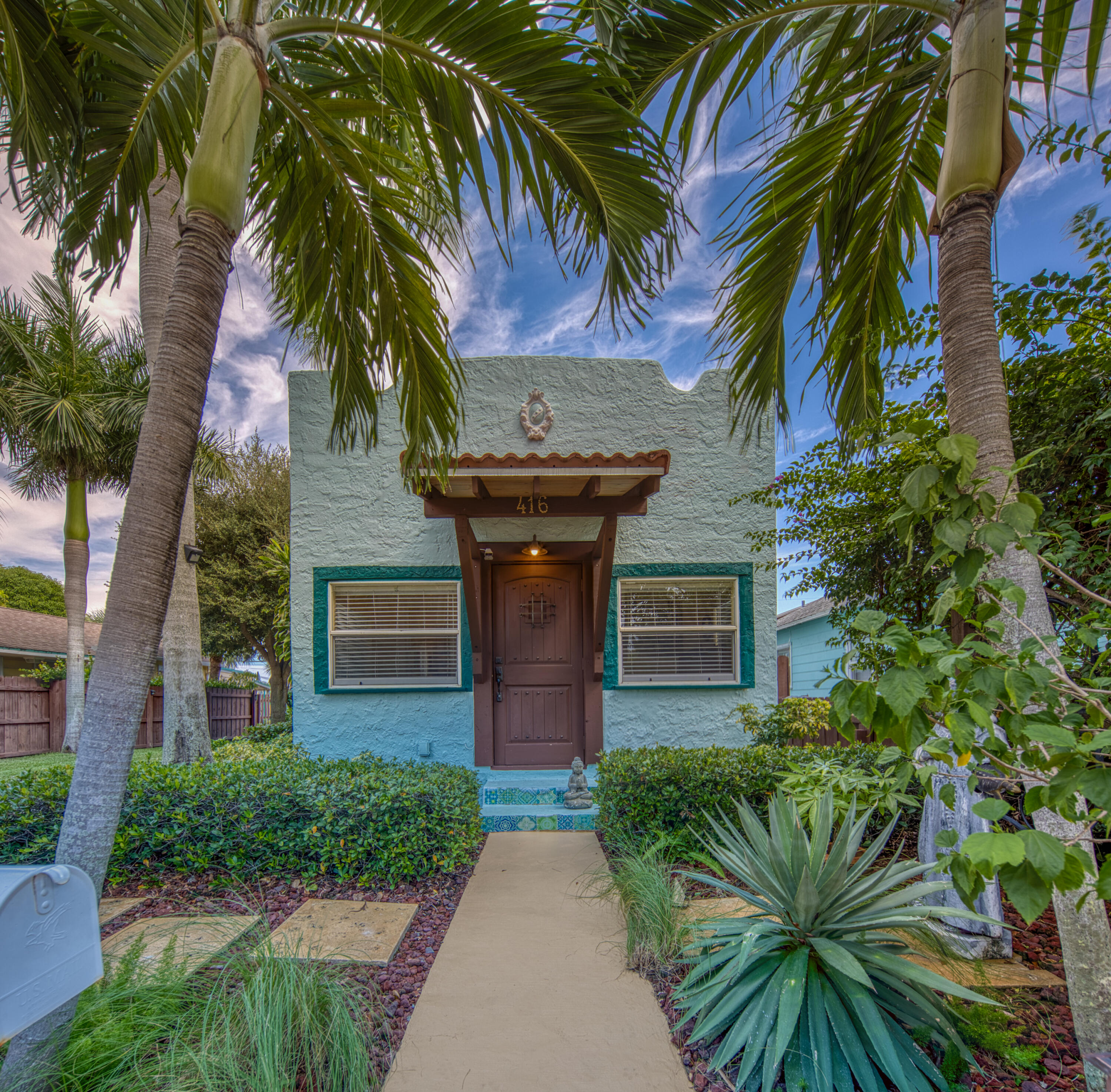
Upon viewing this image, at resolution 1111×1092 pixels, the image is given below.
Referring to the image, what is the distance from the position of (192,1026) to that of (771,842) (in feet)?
6.93

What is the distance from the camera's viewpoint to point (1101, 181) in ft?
8.85

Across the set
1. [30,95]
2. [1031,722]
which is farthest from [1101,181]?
[30,95]

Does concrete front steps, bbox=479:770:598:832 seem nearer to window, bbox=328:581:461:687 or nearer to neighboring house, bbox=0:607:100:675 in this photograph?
window, bbox=328:581:461:687

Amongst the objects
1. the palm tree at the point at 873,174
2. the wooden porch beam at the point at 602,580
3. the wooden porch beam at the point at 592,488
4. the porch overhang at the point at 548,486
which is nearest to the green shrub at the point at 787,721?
the wooden porch beam at the point at 602,580

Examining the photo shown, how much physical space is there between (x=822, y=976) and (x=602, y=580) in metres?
4.01

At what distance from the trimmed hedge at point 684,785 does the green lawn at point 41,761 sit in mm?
8323

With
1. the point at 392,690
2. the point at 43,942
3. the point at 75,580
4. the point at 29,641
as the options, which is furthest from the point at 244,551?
the point at 43,942

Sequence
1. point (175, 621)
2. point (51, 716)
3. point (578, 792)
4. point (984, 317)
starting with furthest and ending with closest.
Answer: point (51, 716)
point (175, 621)
point (578, 792)
point (984, 317)

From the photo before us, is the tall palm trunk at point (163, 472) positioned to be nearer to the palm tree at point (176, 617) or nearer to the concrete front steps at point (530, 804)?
the concrete front steps at point (530, 804)

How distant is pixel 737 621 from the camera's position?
20.6ft

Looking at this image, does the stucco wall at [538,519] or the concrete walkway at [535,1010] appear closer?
the concrete walkway at [535,1010]

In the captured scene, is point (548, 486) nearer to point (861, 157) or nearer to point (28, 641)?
point (861, 157)

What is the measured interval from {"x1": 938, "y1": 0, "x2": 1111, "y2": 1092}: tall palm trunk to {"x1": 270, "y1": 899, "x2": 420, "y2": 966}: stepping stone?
2.64m

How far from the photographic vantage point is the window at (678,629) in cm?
631
